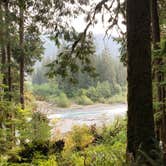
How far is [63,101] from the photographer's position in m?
41.2

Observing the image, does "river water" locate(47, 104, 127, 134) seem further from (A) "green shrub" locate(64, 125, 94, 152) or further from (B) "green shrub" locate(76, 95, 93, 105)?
(B) "green shrub" locate(76, 95, 93, 105)

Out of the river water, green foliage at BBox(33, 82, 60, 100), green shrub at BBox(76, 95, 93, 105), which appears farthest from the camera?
green shrub at BBox(76, 95, 93, 105)

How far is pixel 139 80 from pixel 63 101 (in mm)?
36979

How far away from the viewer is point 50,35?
7.12 m

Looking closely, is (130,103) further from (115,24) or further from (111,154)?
(115,24)

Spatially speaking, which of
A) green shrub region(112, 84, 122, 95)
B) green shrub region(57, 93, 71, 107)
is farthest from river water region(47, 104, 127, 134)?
green shrub region(112, 84, 122, 95)

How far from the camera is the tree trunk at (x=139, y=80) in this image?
171 inches

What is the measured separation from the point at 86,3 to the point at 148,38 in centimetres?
293

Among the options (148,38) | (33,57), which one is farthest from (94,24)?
(33,57)

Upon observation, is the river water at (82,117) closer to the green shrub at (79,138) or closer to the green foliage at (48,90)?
the green shrub at (79,138)

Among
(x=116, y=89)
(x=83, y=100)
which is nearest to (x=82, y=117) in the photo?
(x=83, y=100)

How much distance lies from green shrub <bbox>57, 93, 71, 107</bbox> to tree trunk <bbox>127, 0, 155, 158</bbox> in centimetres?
3573

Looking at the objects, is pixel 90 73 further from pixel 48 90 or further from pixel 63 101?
pixel 48 90

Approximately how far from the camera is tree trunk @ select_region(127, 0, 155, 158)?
434cm
